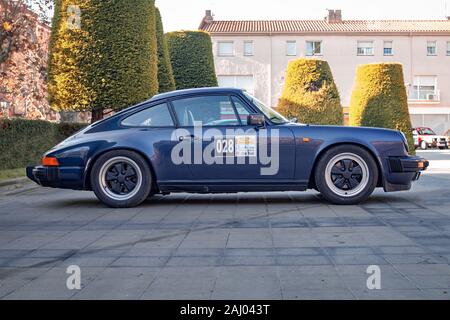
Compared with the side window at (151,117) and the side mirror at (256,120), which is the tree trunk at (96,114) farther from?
the side mirror at (256,120)

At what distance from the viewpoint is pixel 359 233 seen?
5.58 meters

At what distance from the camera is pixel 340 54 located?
50.1 m

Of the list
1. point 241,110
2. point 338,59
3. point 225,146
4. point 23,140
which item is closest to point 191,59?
point 23,140

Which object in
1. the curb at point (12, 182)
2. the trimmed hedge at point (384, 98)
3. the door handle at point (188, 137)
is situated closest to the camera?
the door handle at point (188, 137)

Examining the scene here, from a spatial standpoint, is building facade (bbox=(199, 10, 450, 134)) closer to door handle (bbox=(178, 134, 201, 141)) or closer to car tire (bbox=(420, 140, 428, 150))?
car tire (bbox=(420, 140, 428, 150))

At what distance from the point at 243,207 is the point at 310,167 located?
1.00m

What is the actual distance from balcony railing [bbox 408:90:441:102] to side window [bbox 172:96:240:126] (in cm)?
4535

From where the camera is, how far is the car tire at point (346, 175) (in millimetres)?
7391

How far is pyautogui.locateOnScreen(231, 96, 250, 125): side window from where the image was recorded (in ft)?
24.6

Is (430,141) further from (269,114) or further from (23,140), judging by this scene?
(269,114)

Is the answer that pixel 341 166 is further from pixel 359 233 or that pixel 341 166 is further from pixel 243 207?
pixel 359 233

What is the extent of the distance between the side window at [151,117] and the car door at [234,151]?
12.3 inches

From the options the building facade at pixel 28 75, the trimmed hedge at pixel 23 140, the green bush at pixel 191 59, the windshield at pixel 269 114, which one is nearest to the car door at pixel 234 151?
the windshield at pixel 269 114
